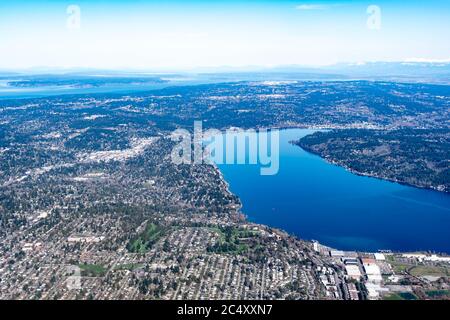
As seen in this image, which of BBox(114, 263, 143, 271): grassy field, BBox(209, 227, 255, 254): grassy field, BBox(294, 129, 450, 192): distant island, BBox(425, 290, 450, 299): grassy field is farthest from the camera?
BBox(294, 129, 450, 192): distant island

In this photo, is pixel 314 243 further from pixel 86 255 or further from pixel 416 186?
pixel 416 186

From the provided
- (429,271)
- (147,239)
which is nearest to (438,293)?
(429,271)

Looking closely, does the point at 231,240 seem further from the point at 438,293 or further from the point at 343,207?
the point at 343,207

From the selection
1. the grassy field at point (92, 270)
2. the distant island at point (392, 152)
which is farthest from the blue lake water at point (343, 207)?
the grassy field at point (92, 270)

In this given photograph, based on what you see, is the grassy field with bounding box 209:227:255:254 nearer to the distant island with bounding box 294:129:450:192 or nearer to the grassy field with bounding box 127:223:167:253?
the grassy field with bounding box 127:223:167:253

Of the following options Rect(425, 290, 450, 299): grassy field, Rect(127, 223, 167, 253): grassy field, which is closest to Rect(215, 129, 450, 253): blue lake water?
Rect(425, 290, 450, 299): grassy field

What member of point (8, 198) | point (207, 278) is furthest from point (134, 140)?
point (207, 278)

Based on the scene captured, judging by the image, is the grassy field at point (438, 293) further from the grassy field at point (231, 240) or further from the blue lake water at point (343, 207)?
the grassy field at point (231, 240)
